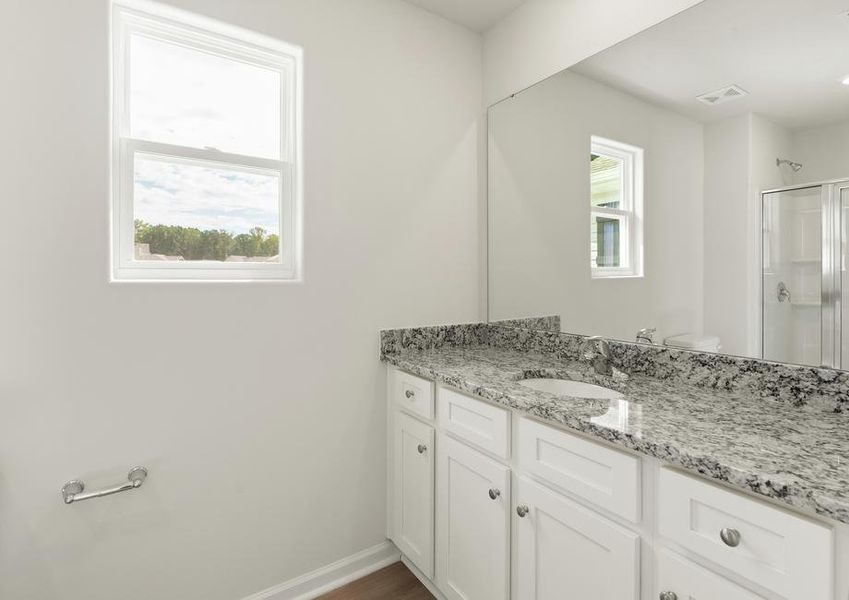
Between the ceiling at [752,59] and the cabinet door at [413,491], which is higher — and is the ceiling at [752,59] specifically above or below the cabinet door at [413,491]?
above

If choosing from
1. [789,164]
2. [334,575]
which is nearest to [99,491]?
[334,575]

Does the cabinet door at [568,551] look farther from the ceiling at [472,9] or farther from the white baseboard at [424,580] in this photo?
the ceiling at [472,9]

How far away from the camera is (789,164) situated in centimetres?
128

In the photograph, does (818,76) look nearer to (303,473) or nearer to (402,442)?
(402,442)

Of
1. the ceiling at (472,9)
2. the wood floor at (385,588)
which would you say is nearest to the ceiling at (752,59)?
the ceiling at (472,9)

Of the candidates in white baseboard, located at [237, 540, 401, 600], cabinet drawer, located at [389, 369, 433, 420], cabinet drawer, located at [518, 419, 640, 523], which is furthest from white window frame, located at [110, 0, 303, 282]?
white baseboard, located at [237, 540, 401, 600]

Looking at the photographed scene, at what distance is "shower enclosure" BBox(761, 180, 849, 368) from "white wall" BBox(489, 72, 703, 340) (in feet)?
0.68

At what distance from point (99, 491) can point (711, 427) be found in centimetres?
175

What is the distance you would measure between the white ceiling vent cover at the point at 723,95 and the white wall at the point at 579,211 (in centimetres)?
7

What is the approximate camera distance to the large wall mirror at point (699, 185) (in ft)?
4.00

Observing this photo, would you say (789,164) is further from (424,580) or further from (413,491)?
(424,580)

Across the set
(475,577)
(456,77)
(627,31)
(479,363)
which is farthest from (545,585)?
(456,77)

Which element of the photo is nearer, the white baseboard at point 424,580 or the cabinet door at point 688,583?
the cabinet door at point 688,583

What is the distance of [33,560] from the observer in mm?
1350
